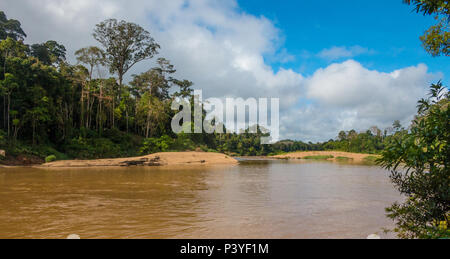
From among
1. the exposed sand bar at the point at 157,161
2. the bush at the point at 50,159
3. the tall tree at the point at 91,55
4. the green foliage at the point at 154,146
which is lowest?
the exposed sand bar at the point at 157,161

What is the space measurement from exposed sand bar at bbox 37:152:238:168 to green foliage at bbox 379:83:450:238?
65.0ft

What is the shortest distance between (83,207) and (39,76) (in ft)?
66.7

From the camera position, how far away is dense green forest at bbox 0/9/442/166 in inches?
792

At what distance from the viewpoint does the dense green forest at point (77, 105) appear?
66.0 ft

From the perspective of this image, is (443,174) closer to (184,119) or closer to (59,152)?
(59,152)

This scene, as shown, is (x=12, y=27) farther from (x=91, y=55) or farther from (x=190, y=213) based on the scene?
(x=190, y=213)

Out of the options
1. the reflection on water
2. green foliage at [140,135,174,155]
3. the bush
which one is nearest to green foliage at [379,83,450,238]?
the reflection on water

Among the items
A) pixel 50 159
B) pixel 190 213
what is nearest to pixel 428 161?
pixel 190 213

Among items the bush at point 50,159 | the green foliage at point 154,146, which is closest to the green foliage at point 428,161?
the bush at point 50,159

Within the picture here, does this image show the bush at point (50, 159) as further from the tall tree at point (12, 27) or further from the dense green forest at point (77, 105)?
the tall tree at point (12, 27)

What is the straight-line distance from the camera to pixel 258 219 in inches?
204

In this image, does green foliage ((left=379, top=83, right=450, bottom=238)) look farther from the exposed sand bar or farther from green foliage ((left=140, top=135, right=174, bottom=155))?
green foliage ((left=140, top=135, right=174, bottom=155))

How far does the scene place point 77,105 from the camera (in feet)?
85.6

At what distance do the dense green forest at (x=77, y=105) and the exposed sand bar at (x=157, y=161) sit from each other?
2311 mm
